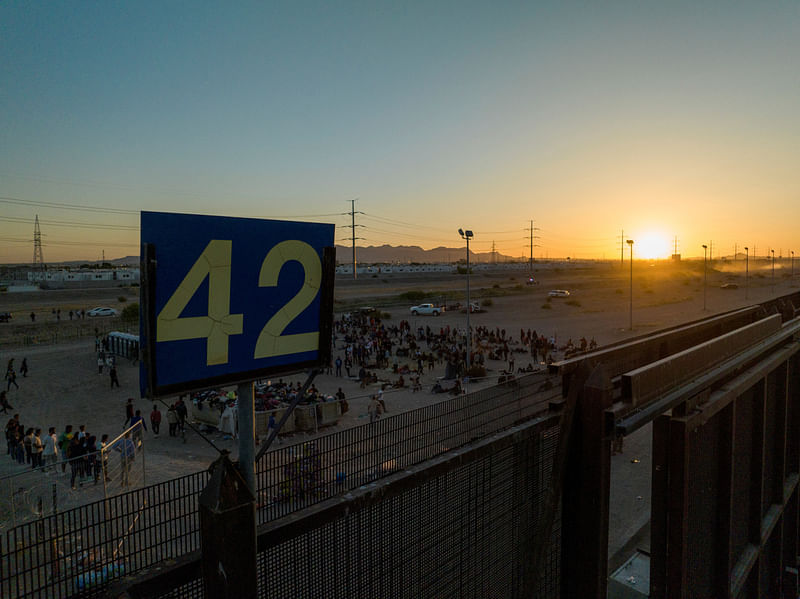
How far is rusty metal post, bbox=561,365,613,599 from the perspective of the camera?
3.44 metres

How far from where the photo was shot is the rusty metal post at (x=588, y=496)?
11.3 ft

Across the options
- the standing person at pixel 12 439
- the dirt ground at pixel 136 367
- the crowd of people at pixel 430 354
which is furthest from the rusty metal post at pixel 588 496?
the crowd of people at pixel 430 354

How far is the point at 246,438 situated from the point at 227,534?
1.59 feet

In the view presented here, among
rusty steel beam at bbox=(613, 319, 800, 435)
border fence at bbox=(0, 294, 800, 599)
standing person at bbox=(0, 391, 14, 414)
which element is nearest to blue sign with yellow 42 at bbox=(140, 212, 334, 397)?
border fence at bbox=(0, 294, 800, 599)

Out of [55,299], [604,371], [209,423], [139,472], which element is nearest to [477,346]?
[209,423]

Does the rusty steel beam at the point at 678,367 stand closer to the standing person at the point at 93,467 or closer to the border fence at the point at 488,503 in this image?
the border fence at the point at 488,503

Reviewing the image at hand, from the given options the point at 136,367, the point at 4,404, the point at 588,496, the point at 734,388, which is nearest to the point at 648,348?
the point at 734,388

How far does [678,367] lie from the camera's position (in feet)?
14.0

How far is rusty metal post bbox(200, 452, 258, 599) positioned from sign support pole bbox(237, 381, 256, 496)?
1.04 feet

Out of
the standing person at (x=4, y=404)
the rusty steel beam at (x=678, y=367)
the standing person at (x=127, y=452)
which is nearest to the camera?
the rusty steel beam at (x=678, y=367)

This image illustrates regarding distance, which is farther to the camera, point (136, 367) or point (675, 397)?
point (136, 367)

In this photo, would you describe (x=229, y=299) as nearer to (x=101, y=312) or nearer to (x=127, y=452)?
(x=127, y=452)

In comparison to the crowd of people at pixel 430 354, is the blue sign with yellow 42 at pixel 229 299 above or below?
above

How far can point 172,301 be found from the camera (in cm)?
213
